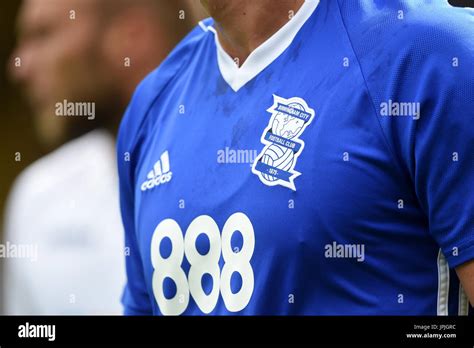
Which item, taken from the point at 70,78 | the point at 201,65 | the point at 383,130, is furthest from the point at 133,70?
the point at 383,130

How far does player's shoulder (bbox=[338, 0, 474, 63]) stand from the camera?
118 centimetres

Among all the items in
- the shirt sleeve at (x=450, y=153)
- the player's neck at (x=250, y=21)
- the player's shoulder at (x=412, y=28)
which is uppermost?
the player's neck at (x=250, y=21)

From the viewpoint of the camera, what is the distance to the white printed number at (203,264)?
1316 millimetres

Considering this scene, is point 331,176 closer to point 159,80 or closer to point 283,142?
point 283,142

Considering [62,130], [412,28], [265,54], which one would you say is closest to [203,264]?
[265,54]

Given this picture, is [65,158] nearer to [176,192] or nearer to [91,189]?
[91,189]

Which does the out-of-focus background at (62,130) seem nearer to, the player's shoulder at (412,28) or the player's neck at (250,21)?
the player's neck at (250,21)

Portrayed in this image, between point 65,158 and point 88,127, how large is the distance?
4.9 inches

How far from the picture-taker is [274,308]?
1.30 metres

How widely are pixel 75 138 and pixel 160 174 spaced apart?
86 cm

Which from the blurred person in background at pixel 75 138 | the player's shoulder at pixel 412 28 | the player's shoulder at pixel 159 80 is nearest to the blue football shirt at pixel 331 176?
the player's shoulder at pixel 412 28

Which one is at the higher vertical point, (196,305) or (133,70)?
(133,70)

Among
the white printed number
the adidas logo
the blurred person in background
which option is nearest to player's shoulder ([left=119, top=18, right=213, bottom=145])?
the adidas logo

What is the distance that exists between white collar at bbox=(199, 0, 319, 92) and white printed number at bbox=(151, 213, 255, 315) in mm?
214
